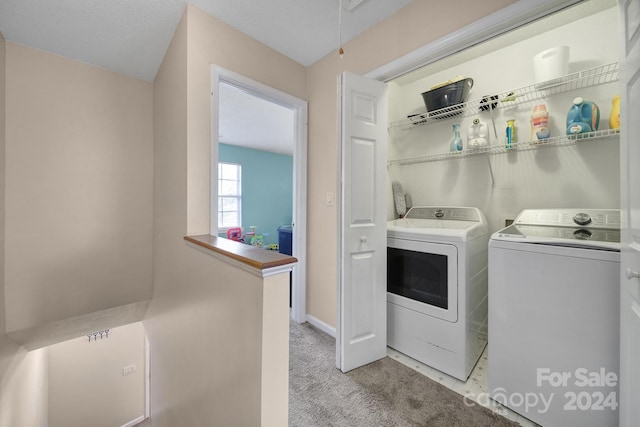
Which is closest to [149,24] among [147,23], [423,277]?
[147,23]

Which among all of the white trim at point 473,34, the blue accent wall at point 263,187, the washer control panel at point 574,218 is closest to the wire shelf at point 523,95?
the white trim at point 473,34

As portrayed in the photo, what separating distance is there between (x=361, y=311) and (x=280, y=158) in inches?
187

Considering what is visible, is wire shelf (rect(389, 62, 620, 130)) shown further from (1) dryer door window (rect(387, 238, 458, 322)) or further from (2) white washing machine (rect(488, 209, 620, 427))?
(1) dryer door window (rect(387, 238, 458, 322))

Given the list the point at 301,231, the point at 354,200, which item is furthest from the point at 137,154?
the point at 354,200

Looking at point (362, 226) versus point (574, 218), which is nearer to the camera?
point (574, 218)

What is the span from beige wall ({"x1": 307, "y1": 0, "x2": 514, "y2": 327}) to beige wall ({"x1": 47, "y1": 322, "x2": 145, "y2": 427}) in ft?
8.85

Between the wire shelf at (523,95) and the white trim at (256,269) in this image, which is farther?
the wire shelf at (523,95)

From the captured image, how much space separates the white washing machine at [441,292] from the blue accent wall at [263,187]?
3998 millimetres

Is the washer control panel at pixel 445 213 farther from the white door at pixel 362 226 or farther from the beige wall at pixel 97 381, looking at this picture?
the beige wall at pixel 97 381

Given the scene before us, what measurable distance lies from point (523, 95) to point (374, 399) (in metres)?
2.35

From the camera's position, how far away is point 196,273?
1482mm

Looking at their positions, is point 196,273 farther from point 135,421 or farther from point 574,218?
point 135,421

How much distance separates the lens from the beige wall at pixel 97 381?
285 cm

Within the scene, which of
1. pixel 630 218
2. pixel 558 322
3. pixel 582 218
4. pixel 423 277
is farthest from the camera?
pixel 423 277
